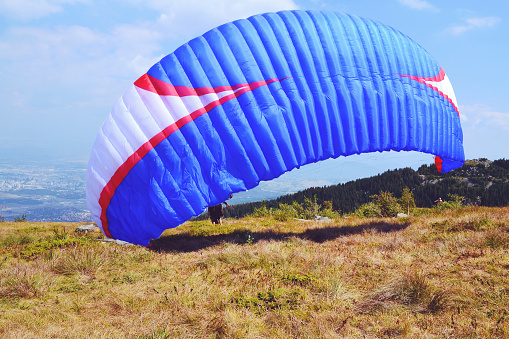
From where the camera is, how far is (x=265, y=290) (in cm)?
474

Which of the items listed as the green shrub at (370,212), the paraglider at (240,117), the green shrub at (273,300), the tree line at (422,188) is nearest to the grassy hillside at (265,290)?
the green shrub at (273,300)

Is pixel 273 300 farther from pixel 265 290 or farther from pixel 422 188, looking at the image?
pixel 422 188

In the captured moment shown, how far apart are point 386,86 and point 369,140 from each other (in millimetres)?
1564

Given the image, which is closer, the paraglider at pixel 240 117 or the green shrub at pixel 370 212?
the paraglider at pixel 240 117

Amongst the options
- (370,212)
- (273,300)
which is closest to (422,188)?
(370,212)

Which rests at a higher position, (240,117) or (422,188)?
(240,117)

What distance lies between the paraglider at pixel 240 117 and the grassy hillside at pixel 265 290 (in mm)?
1249

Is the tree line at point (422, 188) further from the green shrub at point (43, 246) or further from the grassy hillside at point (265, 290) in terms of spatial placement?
the grassy hillside at point (265, 290)

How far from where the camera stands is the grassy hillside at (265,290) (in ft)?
11.9

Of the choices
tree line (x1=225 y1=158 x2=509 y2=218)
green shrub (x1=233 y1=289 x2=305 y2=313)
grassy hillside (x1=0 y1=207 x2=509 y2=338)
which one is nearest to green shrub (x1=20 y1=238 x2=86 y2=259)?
grassy hillside (x1=0 y1=207 x2=509 y2=338)

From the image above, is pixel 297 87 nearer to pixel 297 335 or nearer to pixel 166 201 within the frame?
pixel 166 201

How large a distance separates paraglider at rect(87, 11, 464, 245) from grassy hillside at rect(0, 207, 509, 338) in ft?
4.10

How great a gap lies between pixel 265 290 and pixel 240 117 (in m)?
3.60

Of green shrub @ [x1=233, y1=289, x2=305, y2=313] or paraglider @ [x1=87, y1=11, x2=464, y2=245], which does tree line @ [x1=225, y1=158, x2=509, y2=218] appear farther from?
green shrub @ [x1=233, y1=289, x2=305, y2=313]
